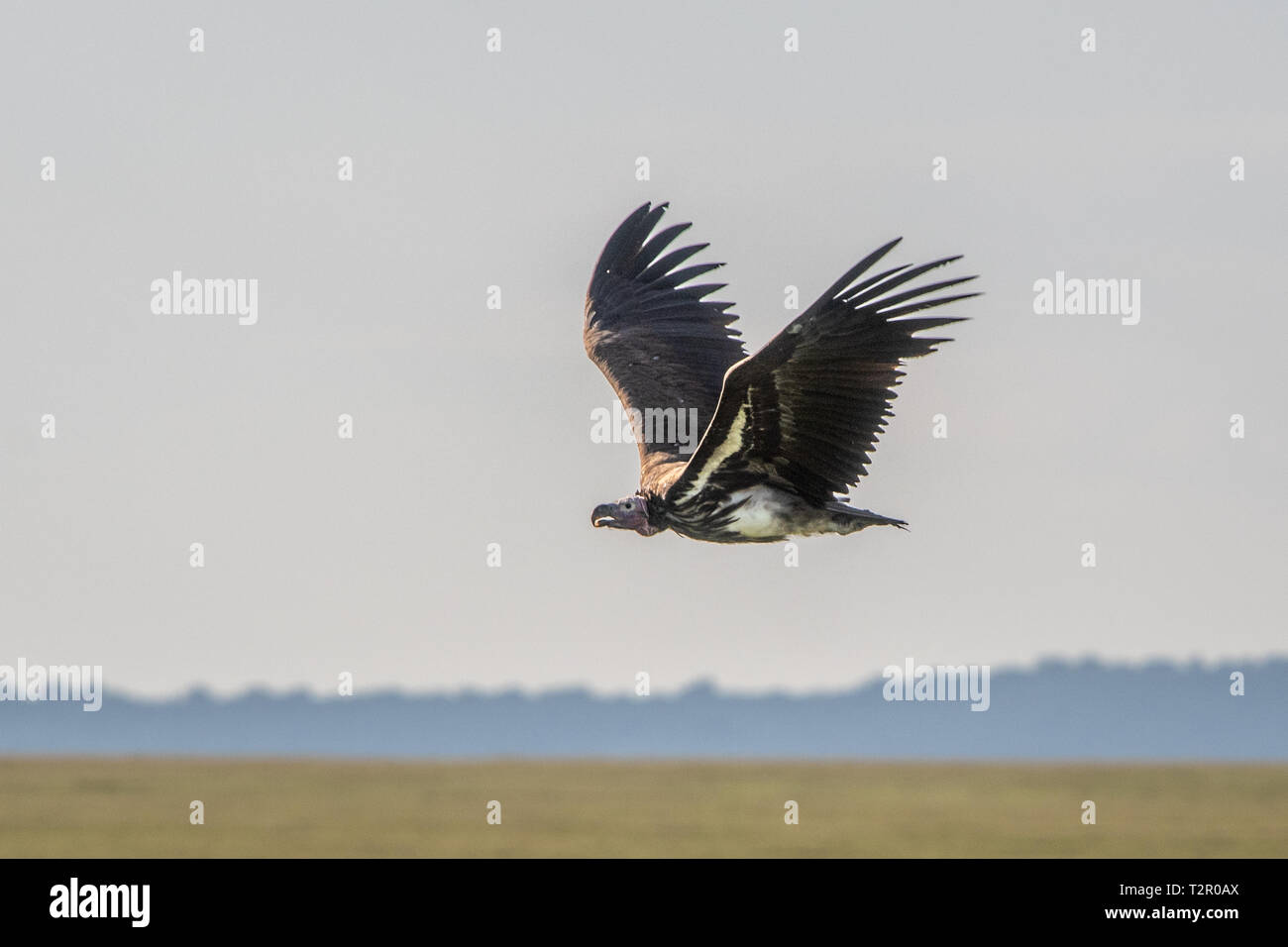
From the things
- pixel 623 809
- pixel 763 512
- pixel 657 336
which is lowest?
pixel 623 809

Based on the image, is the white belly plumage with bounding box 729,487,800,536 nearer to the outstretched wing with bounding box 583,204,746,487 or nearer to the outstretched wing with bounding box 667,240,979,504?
the outstretched wing with bounding box 667,240,979,504

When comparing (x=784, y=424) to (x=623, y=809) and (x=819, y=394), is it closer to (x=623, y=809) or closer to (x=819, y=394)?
(x=819, y=394)

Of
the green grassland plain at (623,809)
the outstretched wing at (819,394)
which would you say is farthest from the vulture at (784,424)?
the green grassland plain at (623,809)

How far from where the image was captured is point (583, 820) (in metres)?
91.9

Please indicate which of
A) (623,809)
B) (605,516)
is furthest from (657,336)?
(623,809)

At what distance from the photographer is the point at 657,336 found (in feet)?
67.9

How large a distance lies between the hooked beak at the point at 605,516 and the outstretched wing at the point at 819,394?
0.65m

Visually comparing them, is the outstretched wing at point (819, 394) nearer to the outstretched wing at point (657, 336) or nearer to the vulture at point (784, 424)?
the vulture at point (784, 424)

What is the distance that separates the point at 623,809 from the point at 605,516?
279 feet

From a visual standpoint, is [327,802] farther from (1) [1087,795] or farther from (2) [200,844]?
Answer: (1) [1087,795]

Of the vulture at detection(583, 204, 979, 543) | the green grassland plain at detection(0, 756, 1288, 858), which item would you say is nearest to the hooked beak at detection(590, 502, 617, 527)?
the vulture at detection(583, 204, 979, 543)

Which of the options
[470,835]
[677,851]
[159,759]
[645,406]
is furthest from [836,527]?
[159,759]

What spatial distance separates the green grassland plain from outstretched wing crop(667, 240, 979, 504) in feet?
179

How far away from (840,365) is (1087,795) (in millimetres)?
96061
